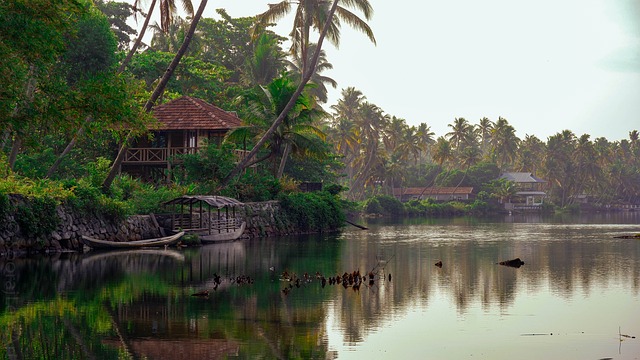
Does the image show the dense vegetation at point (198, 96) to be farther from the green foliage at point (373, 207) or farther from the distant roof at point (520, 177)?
the distant roof at point (520, 177)

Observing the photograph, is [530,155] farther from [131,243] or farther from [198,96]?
[131,243]

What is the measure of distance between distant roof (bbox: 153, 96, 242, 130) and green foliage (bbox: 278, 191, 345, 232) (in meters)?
5.47

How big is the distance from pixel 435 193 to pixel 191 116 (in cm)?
7312

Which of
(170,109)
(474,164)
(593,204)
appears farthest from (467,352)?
(593,204)

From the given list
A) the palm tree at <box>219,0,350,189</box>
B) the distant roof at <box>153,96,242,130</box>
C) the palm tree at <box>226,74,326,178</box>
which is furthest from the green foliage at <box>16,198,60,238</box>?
the palm tree at <box>226,74,326,178</box>

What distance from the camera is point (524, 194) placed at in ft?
380

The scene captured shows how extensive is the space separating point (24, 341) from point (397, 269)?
14.6 meters

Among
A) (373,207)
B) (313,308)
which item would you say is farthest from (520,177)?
(313,308)

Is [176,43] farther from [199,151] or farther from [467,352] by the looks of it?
[467,352]

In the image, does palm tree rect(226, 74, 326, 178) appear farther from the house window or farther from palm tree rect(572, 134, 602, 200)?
palm tree rect(572, 134, 602, 200)

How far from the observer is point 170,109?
1844 inches

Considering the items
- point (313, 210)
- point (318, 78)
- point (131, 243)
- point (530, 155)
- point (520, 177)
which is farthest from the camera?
point (530, 155)

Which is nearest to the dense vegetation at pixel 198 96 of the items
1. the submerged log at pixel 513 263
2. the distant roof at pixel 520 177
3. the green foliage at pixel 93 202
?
the green foliage at pixel 93 202

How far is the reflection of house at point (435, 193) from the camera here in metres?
114
